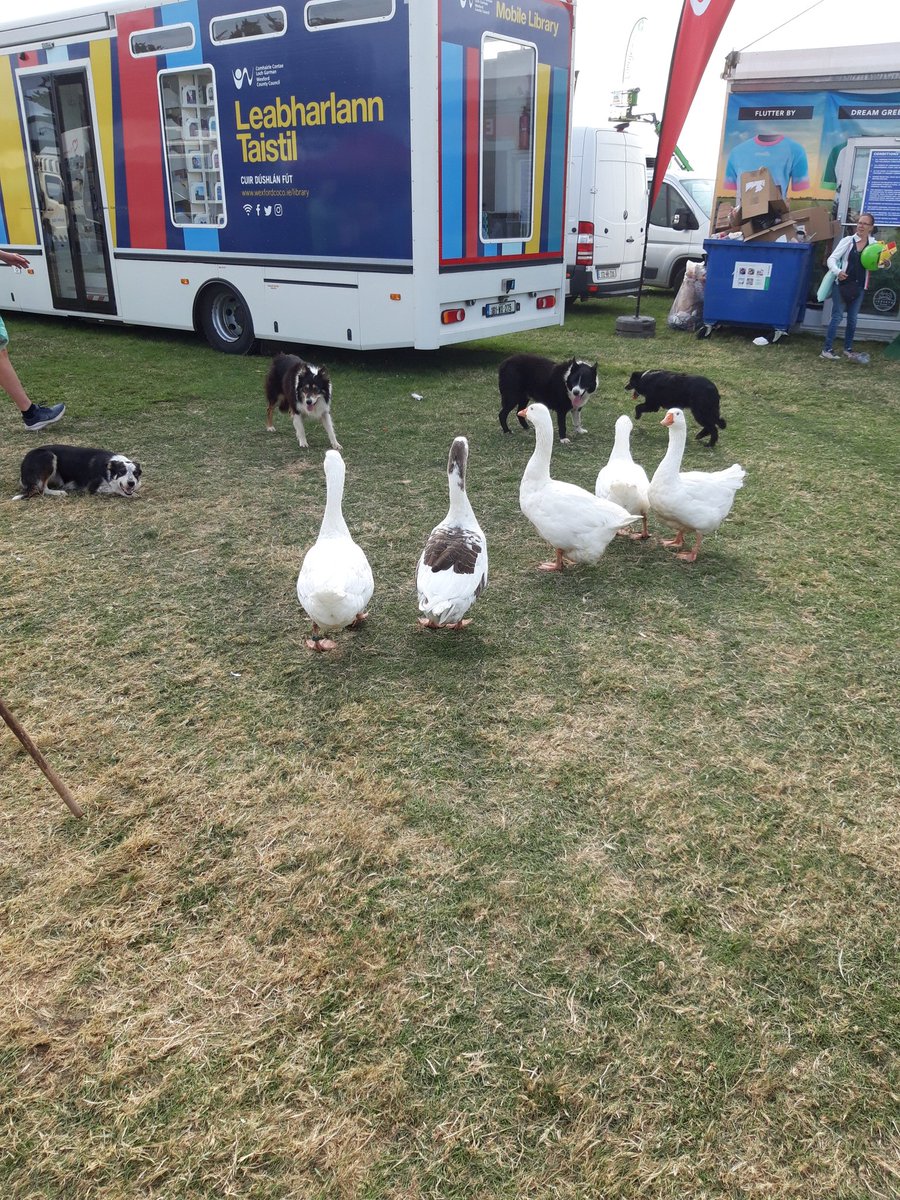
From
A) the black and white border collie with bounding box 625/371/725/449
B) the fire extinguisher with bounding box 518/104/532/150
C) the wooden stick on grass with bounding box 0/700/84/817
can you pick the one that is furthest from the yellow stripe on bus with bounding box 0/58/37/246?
the wooden stick on grass with bounding box 0/700/84/817

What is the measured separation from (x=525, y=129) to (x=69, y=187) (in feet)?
20.6

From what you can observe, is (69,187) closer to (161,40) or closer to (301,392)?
(161,40)

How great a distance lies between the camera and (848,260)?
10.9 metres

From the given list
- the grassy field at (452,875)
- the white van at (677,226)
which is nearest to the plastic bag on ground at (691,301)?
the white van at (677,226)

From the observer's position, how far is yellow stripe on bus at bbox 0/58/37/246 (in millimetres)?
11258

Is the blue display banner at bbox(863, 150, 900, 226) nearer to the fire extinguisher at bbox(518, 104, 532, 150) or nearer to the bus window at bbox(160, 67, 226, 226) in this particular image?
the fire extinguisher at bbox(518, 104, 532, 150)

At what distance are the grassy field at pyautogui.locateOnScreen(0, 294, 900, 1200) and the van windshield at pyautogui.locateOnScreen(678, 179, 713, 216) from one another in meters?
12.8

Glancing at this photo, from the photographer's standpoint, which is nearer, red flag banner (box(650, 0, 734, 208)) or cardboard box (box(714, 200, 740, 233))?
red flag banner (box(650, 0, 734, 208))

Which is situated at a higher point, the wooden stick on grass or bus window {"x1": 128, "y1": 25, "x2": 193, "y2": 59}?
bus window {"x1": 128, "y1": 25, "x2": 193, "y2": 59}

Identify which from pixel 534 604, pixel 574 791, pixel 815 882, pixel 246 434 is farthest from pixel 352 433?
pixel 815 882

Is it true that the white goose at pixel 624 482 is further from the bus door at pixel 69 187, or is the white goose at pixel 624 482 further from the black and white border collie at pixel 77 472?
the bus door at pixel 69 187

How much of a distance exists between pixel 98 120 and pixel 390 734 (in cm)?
1043

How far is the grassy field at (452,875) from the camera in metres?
1.98

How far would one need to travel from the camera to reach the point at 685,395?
733cm
